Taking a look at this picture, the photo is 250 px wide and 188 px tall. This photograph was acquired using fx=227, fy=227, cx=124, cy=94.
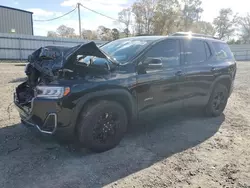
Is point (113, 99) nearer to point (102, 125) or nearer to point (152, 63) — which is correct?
point (102, 125)

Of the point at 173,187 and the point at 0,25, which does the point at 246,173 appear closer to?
the point at 173,187

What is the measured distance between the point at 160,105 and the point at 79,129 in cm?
159

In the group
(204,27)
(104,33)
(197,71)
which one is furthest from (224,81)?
(204,27)

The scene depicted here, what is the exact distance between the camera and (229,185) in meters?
2.81

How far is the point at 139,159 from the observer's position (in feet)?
11.0

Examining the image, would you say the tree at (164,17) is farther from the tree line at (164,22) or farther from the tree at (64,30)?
the tree at (64,30)

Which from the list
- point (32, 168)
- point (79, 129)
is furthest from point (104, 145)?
point (32, 168)

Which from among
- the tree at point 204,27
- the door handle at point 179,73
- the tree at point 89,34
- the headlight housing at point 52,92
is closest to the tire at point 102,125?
the headlight housing at point 52,92

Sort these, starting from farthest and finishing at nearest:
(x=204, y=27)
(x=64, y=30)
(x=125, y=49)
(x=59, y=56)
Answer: (x=204, y=27)
(x=64, y=30)
(x=125, y=49)
(x=59, y=56)

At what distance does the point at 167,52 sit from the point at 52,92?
2.27m

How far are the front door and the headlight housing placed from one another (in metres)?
1.21

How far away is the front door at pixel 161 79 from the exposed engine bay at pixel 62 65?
1.97ft

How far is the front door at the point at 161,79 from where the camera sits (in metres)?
3.73

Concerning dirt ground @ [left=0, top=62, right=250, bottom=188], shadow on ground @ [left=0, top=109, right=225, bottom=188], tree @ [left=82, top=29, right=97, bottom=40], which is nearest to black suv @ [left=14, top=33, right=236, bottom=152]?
shadow on ground @ [left=0, top=109, right=225, bottom=188]
